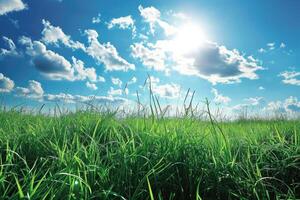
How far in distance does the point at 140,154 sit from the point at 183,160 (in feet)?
1.43

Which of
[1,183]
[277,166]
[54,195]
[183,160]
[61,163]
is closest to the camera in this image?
[54,195]

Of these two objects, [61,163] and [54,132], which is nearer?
[61,163]

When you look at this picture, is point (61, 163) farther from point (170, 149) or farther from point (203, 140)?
point (203, 140)

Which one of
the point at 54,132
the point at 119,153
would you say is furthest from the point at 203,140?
the point at 54,132

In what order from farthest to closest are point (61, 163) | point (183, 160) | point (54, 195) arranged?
point (183, 160) → point (61, 163) → point (54, 195)

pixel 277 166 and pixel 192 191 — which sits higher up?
pixel 277 166

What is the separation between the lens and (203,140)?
4.44 m

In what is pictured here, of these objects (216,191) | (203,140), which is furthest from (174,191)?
(203,140)

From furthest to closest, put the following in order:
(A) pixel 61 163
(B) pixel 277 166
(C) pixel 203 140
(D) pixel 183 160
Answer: (C) pixel 203 140 → (B) pixel 277 166 → (D) pixel 183 160 → (A) pixel 61 163

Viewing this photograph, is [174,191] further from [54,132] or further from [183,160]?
[54,132]

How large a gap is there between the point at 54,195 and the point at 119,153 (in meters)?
1.06

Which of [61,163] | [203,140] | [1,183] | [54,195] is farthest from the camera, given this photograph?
[203,140]

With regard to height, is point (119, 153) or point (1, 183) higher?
point (119, 153)

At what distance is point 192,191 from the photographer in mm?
3604
